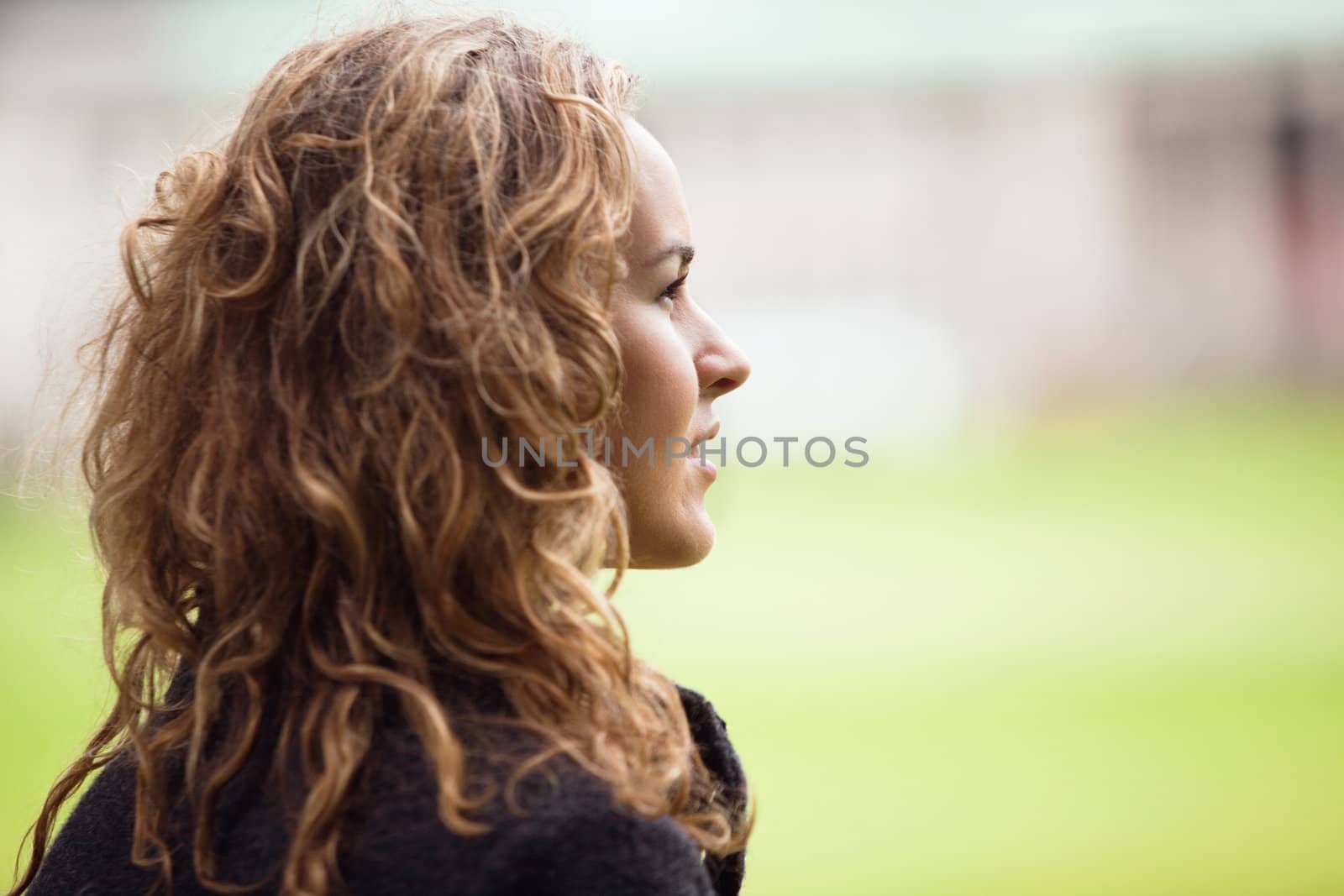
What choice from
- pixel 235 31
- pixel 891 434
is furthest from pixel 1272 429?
pixel 235 31

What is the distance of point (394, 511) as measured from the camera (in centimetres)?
89

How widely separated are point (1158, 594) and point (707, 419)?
6.67m

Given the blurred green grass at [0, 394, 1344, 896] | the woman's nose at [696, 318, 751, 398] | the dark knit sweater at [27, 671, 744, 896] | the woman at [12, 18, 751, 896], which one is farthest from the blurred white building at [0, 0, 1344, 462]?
the dark knit sweater at [27, 671, 744, 896]

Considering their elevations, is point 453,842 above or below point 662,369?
below

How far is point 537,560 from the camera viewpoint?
0.90m

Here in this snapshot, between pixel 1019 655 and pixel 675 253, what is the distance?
5718 millimetres

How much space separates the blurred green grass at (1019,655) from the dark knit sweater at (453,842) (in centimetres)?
53

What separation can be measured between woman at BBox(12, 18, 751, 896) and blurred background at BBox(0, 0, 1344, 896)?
3.30 metres

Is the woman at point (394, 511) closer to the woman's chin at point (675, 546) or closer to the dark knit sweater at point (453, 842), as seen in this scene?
the dark knit sweater at point (453, 842)

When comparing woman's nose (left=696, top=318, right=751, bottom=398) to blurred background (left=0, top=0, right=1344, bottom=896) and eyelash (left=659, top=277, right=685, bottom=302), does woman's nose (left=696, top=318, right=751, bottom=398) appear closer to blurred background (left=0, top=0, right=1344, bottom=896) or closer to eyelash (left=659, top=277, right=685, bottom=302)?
eyelash (left=659, top=277, right=685, bottom=302)

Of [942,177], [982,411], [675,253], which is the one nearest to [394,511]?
[675,253]

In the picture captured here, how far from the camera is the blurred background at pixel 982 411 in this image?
191 inches

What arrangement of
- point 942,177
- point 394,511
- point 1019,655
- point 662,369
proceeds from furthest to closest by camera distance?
point 942,177
point 1019,655
point 662,369
point 394,511

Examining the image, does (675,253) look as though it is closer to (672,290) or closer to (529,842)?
(672,290)
